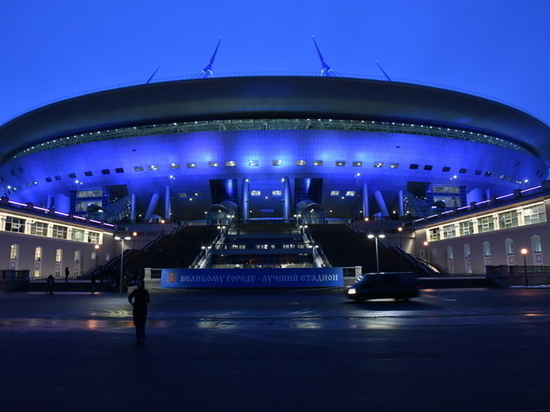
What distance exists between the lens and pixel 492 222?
1737 inches

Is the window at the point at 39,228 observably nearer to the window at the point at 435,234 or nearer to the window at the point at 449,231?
the window at the point at 449,231

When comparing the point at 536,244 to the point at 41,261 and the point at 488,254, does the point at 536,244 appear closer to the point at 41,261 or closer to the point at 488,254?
the point at 488,254

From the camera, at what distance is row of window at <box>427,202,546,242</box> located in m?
38.1

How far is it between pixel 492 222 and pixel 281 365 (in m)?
42.5

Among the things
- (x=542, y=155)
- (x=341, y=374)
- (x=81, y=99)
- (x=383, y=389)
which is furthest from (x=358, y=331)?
(x=542, y=155)

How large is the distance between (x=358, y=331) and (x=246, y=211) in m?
60.1

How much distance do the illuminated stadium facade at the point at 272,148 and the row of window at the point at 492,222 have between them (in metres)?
13.6

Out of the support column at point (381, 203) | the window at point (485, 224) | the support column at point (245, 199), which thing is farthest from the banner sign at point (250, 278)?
the support column at point (381, 203)

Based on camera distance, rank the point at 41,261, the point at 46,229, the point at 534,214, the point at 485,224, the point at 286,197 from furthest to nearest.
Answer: the point at 286,197, the point at 46,229, the point at 485,224, the point at 41,261, the point at 534,214

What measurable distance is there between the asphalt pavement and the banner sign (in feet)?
53.3

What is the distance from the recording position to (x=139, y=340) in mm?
9914

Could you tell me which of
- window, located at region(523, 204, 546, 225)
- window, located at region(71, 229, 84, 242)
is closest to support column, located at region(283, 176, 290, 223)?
window, located at region(71, 229, 84, 242)

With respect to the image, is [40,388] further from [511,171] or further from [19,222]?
[511,171]

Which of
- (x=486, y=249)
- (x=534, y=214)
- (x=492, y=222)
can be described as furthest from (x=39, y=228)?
(x=534, y=214)
